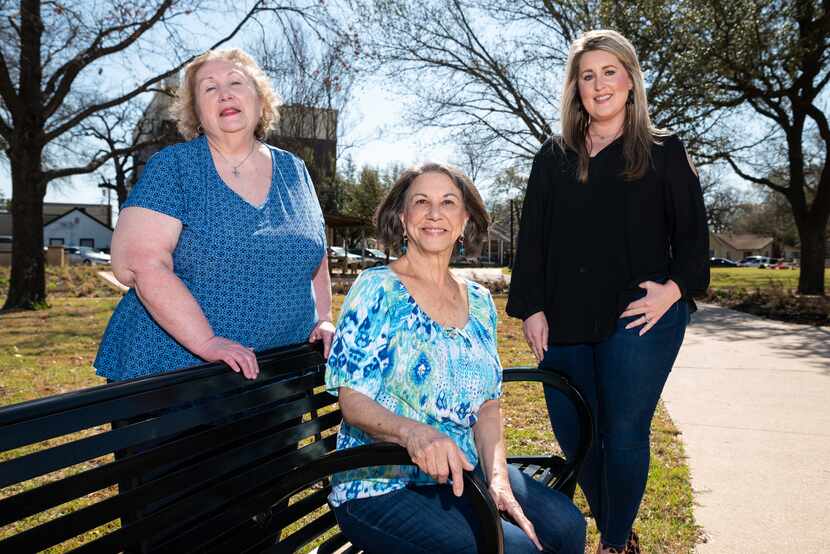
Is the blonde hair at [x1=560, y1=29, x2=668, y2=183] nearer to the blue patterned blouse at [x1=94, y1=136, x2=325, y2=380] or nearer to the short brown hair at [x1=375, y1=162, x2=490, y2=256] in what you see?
the short brown hair at [x1=375, y1=162, x2=490, y2=256]

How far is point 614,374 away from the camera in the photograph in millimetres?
2711

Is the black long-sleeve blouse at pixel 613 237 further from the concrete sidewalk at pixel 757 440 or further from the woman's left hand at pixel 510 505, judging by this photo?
the concrete sidewalk at pixel 757 440

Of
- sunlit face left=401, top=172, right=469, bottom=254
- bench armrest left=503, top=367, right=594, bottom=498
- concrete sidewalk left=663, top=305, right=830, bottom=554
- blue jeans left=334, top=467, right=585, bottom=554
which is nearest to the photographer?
blue jeans left=334, top=467, right=585, bottom=554

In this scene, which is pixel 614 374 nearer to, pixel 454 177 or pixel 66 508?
pixel 454 177

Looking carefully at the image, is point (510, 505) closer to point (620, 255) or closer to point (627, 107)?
point (620, 255)

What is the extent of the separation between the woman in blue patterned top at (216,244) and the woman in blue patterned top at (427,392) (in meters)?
0.33

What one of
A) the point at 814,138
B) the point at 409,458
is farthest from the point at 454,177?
the point at 814,138

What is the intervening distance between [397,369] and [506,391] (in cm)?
472

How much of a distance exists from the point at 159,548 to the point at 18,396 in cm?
532

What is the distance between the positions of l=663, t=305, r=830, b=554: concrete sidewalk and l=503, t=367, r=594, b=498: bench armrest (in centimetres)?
99

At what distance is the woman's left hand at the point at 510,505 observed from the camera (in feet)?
6.77

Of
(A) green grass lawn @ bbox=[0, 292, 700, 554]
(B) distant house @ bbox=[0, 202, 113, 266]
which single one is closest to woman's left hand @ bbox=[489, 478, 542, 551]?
(A) green grass lawn @ bbox=[0, 292, 700, 554]

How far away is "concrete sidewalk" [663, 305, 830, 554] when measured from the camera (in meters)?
3.45

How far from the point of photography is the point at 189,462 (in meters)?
2.08
